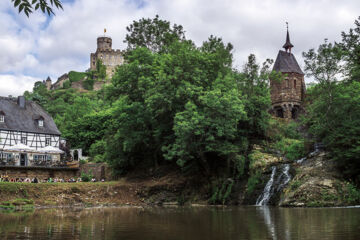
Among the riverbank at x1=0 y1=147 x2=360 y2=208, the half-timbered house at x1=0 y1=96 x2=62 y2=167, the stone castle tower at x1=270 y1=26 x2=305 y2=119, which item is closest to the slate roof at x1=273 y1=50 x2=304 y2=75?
the stone castle tower at x1=270 y1=26 x2=305 y2=119

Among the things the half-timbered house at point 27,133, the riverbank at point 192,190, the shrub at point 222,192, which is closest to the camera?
the riverbank at point 192,190

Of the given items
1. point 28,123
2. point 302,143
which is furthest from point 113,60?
point 302,143

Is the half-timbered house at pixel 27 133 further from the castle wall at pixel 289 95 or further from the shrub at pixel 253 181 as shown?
the castle wall at pixel 289 95

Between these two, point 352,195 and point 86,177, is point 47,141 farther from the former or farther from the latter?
point 352,195

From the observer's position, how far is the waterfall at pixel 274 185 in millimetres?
26031

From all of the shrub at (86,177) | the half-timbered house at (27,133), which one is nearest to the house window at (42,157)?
the half-timbered house at (27,133)

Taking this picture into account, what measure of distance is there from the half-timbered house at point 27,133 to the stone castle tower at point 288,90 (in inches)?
1130

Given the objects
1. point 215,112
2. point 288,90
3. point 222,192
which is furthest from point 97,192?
point 288,90

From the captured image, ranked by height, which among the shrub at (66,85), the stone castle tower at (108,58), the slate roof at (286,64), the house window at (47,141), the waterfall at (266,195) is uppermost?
the stone castle tower at (108,58)

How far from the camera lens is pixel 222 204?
28.1 meters

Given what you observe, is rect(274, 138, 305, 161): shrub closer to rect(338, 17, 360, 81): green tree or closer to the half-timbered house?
rect(338, 17, 360, 81): green tree

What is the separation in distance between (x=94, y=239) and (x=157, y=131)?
22214mm

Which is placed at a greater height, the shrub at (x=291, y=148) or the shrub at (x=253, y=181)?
the shrub at (x=291, y=148)

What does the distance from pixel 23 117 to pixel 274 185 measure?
3044 cm
